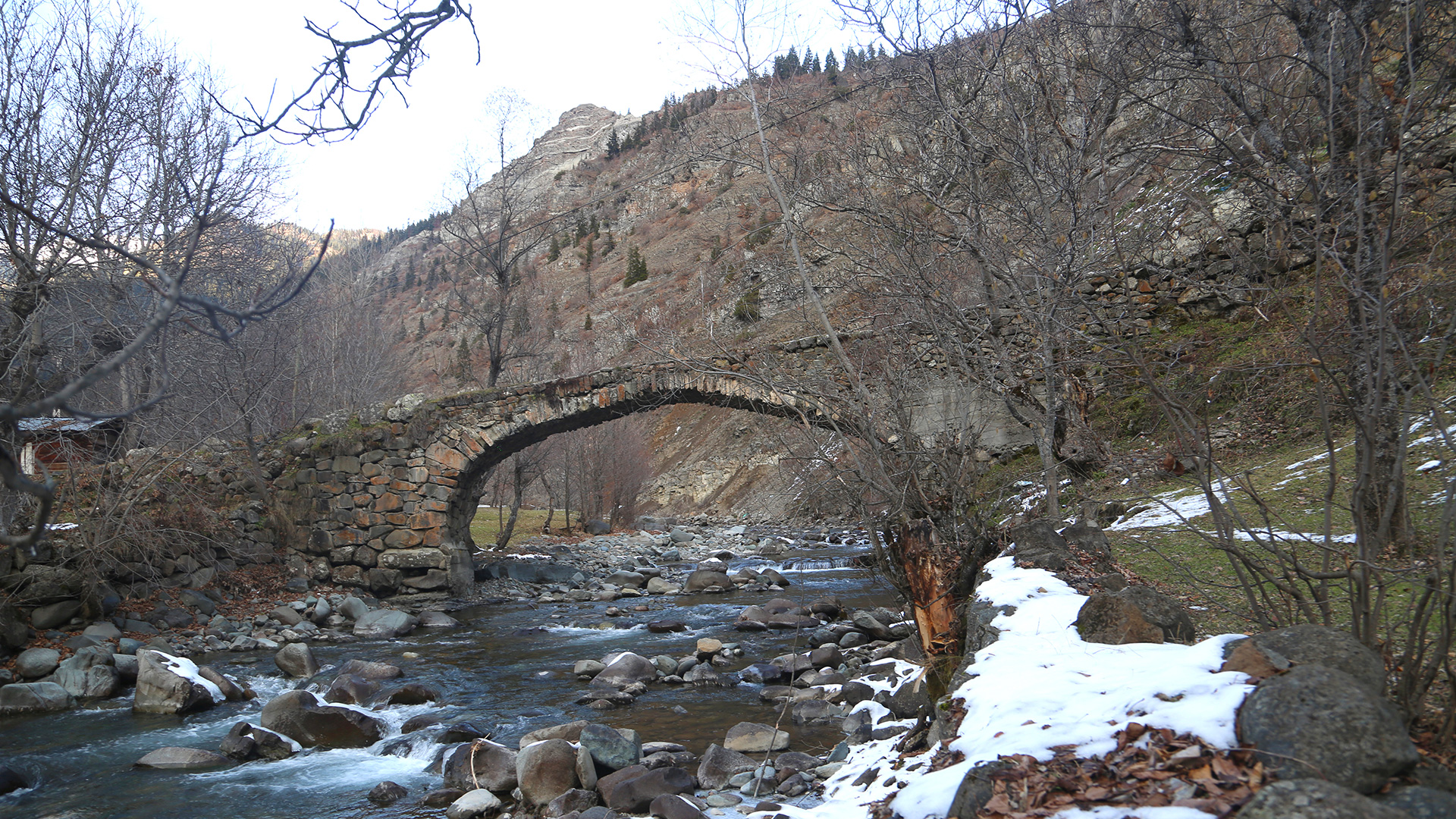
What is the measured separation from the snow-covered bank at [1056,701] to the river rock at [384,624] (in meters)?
7.96

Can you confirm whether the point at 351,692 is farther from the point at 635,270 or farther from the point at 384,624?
the point at 635,270

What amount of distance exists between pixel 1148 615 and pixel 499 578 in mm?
12508

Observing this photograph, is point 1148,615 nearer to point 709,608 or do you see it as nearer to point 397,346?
point 709,608

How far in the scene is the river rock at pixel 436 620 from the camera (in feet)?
36.4

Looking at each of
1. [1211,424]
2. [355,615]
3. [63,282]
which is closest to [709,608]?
[355,615]

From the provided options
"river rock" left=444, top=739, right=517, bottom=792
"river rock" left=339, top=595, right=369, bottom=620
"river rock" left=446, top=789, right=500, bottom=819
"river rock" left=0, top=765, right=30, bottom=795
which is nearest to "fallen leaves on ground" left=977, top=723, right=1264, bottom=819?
"river rock" left=446, top=789, right=500, bottom=819

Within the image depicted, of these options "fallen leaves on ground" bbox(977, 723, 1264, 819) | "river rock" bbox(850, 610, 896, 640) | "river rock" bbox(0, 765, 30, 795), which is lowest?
"river rock" bbox(850, 610, 896, 640)

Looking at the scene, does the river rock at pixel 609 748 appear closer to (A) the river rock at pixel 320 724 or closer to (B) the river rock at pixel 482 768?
(B) the river rock at pixel 482 768

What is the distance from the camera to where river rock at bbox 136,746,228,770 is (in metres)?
5.54

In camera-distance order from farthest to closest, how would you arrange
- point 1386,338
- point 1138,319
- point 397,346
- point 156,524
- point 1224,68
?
point 397,346 → point 156,524 → point 1138,319 → point 1224,68 → point 1386,338

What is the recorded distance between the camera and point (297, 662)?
8.12 meters

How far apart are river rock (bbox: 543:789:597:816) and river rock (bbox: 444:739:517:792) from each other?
488 millimetres

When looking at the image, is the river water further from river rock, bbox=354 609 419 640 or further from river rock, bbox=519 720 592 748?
river rock, bbox=519 720 592 748

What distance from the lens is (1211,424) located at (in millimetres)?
8414
